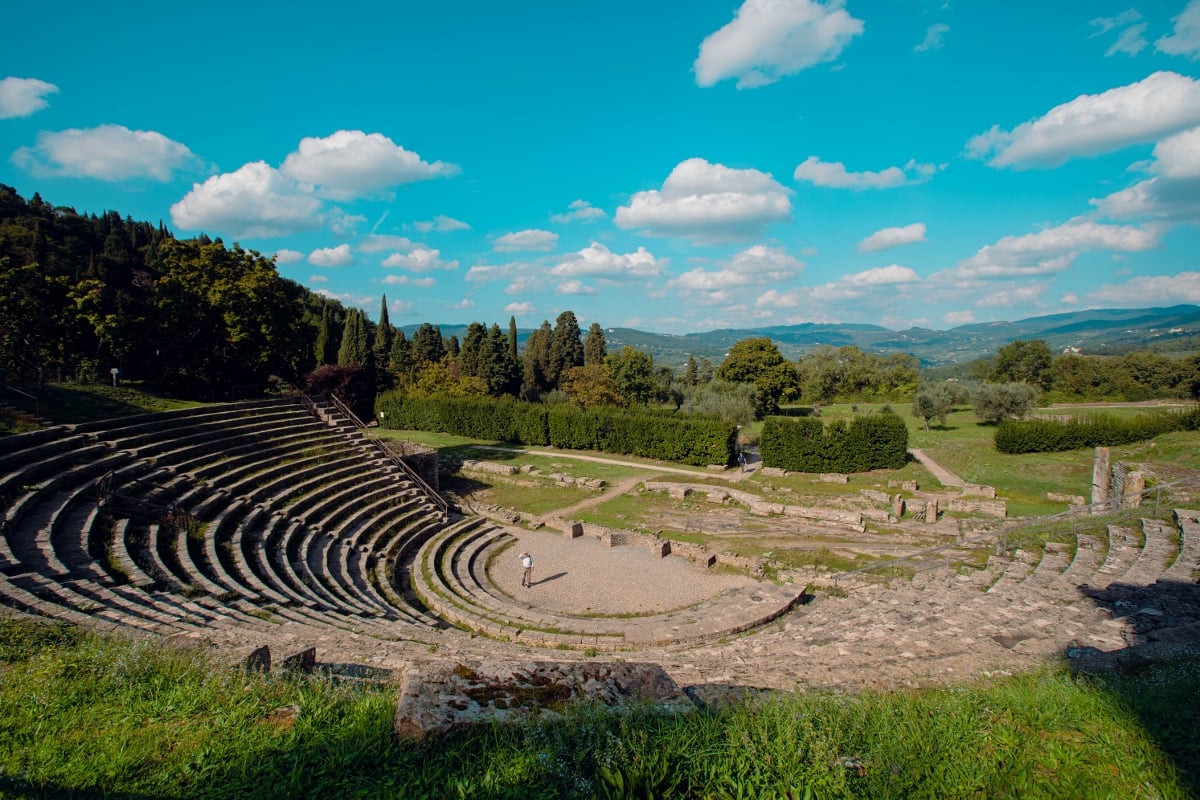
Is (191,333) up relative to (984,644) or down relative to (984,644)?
up

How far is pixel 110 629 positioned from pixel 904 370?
3577 inches

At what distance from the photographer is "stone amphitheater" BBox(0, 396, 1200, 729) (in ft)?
27.9

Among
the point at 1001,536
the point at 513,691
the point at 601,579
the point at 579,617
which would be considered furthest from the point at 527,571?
the point at 1001,536

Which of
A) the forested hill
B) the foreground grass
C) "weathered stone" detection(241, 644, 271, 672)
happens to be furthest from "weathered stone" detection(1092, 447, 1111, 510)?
the forested hill

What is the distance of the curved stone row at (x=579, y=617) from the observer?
12.9 m

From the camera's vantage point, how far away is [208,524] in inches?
578

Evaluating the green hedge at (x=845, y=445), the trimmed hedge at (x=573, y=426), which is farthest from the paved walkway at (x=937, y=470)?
the trimmed hedge at (x=573, y=426)

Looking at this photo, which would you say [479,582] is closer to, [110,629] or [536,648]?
[536,648]

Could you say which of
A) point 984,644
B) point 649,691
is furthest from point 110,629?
point 984,644

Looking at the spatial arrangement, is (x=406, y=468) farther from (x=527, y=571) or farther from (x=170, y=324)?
(x=170, y=324)

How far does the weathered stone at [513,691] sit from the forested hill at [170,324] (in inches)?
1137

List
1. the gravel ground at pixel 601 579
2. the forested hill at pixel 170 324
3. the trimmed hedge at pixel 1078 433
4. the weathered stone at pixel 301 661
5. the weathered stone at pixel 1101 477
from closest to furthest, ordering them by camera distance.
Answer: the weathered stone at pixel 301 661 < the gravel ground at pixel 601 579 < the weathered stone at pixel 1101 477 < the forested hill at pixel 170 324 < the trimmed hedge at pixel 1078 433

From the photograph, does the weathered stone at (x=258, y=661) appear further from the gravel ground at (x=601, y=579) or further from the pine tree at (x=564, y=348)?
the pine tree at (x=564, y=348)

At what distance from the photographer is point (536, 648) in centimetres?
1221
